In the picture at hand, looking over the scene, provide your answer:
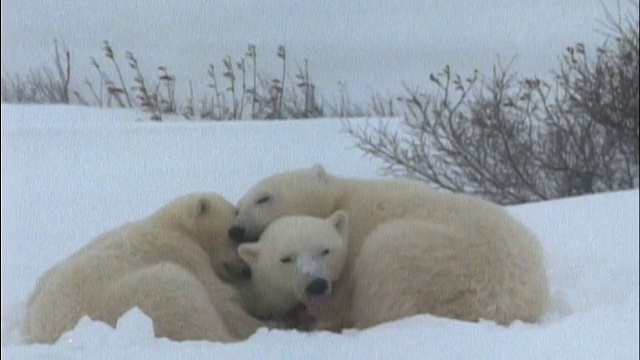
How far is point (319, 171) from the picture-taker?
1.95 m

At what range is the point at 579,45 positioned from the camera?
196cm

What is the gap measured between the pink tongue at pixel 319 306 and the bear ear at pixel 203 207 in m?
0.27

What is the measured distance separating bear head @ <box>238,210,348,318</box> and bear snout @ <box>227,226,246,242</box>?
0.25ft

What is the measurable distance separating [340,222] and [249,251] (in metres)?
0.18

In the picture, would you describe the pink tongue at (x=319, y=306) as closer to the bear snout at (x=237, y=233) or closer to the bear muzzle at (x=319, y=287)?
the bear muzzle at (x=319, y=287)

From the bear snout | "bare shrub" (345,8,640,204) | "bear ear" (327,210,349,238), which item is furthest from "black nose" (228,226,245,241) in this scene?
"bare shrub" (345,8,640,204)

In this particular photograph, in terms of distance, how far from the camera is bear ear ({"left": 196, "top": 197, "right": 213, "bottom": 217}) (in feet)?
6.06

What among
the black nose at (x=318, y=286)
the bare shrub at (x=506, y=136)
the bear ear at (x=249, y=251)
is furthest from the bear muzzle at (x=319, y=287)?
the bare shrub at (x=506, y=136)

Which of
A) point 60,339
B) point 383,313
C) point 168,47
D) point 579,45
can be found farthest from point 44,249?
point 579,45

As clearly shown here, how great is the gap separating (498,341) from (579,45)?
0.72m

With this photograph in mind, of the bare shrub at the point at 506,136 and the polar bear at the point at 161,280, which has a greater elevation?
the bare shrub at the point at 506,136

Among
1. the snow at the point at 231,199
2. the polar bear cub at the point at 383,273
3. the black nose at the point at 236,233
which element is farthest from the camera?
the black nose at the point at 236,233

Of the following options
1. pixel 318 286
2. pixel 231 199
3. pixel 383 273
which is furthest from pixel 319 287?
pixel 231 199

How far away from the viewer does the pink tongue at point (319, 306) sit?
176 cm
